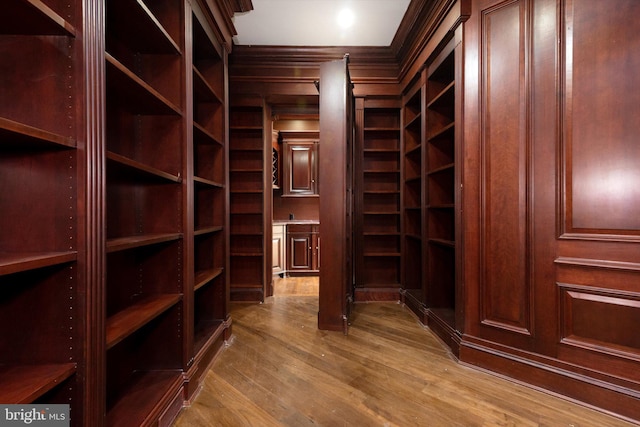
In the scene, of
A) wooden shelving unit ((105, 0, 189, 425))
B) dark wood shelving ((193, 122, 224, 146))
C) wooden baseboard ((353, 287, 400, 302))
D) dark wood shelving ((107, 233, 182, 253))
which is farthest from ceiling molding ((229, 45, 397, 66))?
wooden baseboard ((353, 287, 400, 302))

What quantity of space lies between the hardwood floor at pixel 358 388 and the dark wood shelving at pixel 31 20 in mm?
1730

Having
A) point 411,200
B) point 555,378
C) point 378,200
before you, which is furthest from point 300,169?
point 555,378

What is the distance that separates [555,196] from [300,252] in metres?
3.50

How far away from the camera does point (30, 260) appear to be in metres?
0.82

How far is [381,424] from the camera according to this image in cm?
148

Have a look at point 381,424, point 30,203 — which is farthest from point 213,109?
point 381,424

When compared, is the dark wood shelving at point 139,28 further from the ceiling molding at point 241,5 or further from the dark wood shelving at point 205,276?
the dark wood shelving at point 205,276

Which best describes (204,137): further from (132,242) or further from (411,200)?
(411,200)

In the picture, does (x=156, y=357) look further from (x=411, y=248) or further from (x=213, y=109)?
(x=411, y=248)

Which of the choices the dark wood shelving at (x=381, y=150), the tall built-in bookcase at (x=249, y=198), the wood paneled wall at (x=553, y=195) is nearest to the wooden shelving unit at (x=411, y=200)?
the dark wood shelving at (x=381, y=150)

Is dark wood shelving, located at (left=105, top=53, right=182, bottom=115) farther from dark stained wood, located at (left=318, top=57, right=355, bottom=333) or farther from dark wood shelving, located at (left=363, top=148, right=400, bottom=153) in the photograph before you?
dark wood shelving, located at (left=363, top=148, right=400, bottom=153)

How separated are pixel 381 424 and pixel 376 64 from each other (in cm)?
341

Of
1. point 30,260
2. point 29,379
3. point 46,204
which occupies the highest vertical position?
point 46,204

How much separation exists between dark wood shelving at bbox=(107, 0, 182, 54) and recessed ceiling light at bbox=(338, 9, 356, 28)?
1.70 m
